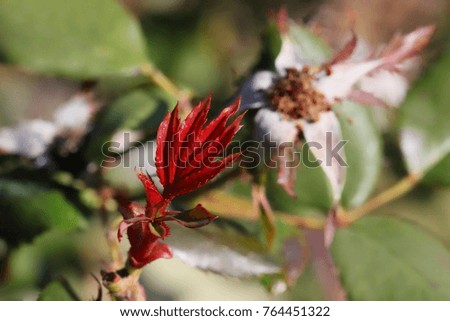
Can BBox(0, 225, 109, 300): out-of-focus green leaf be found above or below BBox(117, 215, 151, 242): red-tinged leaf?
below

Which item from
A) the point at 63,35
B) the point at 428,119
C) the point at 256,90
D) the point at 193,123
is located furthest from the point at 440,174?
the point at 63,35

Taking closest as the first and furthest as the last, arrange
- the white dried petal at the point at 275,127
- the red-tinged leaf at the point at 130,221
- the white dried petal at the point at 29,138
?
the red-tinged leaf at the point at 130,221 → the white dried petal at the point at 275,127 → the white dried petal at the point at 29,138

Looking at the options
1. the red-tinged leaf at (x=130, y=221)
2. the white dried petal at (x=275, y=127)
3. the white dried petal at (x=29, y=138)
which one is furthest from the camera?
the white dried petal at (x=29, y=138)

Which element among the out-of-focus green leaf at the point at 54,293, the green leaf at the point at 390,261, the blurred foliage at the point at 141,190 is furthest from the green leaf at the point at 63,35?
the green leaf at the point at 390,261

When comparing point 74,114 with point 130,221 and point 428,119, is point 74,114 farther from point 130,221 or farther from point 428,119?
point 428,119

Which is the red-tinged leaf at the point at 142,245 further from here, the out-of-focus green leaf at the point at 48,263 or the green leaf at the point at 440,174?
the green leaf at the point at 440,174

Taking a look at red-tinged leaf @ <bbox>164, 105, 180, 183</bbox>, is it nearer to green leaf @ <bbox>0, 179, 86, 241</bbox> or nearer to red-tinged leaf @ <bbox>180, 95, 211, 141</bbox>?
red-tinged leaf @ <bbox>180, 95, 211, 141</bbox>

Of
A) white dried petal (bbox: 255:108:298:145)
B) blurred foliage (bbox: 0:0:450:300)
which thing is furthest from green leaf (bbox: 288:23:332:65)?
white dried petal (bbox: 255:108:298:145)
